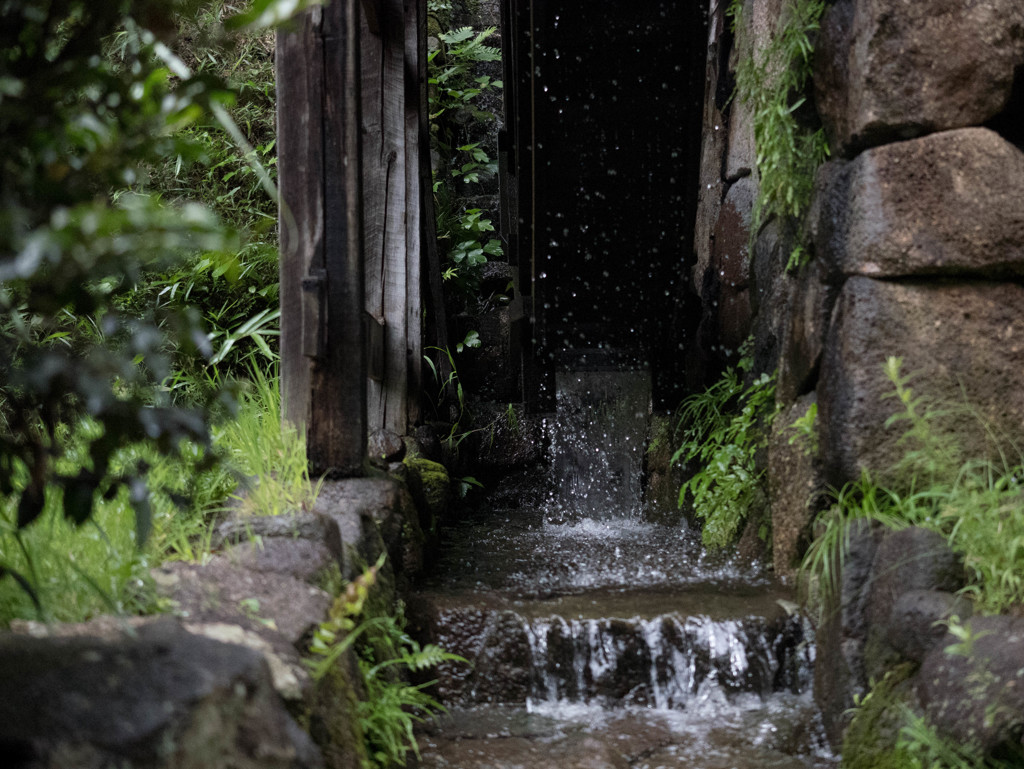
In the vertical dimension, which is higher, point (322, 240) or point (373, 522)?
point (322, 240)

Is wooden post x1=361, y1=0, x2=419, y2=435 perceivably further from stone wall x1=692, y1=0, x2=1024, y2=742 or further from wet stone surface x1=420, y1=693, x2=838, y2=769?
stone wall x1=692, y1=0, x2=1024, y2=742

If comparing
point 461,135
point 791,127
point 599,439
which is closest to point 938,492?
point 791,127

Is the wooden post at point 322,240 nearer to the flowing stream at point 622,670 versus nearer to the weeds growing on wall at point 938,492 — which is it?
the flowing stream at point 622,670

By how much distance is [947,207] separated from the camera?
2.68m

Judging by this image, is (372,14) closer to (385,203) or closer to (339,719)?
(385,203)

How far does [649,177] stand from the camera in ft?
16.9

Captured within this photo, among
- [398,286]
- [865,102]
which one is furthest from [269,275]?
[865,102]

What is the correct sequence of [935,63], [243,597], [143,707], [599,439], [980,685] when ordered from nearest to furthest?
1. [143,707]
2. [980,685]
3. [243,597]
4. [935,63]
5. [599,439]

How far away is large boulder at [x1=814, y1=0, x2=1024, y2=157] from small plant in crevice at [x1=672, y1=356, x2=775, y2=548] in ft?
4.52

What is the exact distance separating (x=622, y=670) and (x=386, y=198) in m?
2.49

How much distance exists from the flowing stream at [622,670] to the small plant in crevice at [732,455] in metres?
0.27

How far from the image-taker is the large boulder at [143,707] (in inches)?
44.2

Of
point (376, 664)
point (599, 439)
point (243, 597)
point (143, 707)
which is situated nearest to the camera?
point (143, 707)

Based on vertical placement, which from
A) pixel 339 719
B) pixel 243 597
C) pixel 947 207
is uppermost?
pixel 947 207
